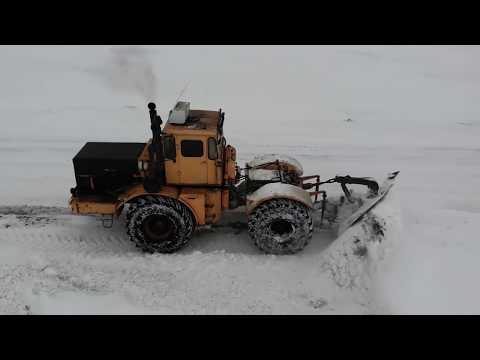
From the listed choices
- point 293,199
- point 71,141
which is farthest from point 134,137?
point 293,199

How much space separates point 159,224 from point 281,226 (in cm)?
210

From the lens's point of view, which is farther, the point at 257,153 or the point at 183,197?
the point at 257,153

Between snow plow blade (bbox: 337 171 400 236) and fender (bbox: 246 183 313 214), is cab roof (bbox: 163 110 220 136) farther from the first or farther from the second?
snow plow blade (bbox: 337 171 400 236)

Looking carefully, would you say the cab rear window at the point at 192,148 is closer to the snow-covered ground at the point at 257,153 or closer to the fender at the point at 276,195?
the fender at the point at 276,195

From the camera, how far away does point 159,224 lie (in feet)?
25.0

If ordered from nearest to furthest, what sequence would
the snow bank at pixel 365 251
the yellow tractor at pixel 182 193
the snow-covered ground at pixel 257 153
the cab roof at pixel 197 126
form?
1. the snow-covered ground at pixel 257 153
2. the snow bank at pixel 365 251
3. the cab roof at pixel 197 126
4. the yellow tractor at pixel 182 193

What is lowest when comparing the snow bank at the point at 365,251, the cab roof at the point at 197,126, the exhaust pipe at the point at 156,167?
the snow bank at the point at 365,251

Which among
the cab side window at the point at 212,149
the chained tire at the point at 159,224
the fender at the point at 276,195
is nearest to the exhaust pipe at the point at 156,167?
the chained tire at the point at 159,224

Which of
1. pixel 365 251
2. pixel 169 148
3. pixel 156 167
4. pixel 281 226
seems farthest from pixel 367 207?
pixel 156 167

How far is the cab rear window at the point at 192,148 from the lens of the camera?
7312mm

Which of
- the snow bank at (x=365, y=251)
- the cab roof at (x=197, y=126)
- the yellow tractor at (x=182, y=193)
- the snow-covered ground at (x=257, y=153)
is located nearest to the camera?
the snow-covered ground at (x=257, y=153)

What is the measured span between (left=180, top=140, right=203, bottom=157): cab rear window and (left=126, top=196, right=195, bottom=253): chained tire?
0.85m

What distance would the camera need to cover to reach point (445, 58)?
1859cm

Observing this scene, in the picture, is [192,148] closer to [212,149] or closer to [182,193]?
[212,149]
